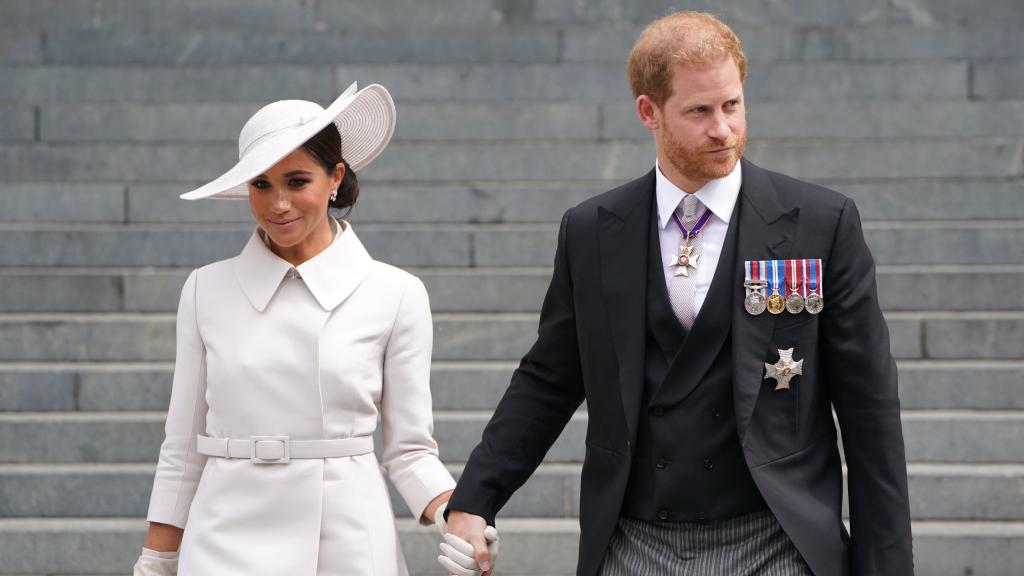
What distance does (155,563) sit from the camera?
3.37m

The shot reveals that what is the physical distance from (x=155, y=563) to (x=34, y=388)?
317cm

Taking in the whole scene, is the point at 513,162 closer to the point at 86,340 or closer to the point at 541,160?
the point at 541,160

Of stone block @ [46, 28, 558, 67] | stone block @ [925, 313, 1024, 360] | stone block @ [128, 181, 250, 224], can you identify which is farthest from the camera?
stone block @ [46, 28, 558, 67]

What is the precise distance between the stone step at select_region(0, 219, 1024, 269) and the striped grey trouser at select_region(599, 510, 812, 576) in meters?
4.06

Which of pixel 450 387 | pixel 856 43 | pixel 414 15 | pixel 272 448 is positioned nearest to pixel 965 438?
pixel 450 387

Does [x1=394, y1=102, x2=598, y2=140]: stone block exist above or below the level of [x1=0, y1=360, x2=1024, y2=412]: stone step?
above

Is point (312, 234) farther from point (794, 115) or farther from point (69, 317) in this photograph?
point (794, 115)

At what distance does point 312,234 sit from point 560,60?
6.02m

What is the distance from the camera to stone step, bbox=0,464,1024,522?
5.65 metres

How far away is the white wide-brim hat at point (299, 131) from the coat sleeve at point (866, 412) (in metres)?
1.19

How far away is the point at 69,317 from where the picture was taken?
679cm

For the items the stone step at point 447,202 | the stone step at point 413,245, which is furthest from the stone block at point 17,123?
the stone step at point 413,245

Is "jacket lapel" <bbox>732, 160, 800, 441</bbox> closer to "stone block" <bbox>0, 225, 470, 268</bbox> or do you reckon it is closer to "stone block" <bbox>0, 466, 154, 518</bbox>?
"stone block" <bbox>0, 466, 154, 518</bbox>

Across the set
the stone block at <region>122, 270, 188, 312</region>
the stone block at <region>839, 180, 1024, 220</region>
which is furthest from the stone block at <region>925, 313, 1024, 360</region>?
the stone block at <region>122, 270, 188, 312</region>
